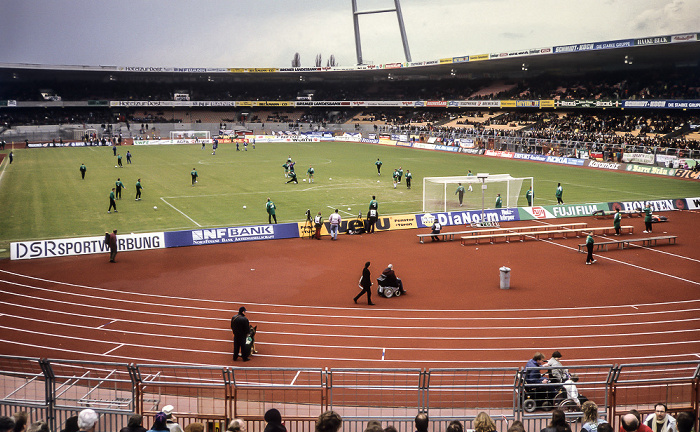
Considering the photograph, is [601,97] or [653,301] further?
[601,97]

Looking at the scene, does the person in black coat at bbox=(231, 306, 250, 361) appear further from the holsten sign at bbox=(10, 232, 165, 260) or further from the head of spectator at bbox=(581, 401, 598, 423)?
the holsten sign at bbox=(10, 232, 165, 260)

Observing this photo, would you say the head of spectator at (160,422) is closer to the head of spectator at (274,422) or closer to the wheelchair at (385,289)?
the head of spectator at (274,422)

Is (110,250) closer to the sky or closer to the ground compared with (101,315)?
closer to the sky


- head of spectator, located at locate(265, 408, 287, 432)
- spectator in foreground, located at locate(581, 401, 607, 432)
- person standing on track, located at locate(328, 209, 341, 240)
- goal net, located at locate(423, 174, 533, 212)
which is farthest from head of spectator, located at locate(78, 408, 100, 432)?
goal net, located at locate(423, 174, 533, 212)

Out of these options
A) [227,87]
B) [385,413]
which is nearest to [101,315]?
[385,413]

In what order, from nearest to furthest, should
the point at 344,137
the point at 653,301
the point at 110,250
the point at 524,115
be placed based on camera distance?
the point at 653,301
the point at 110,250
the point at 524,115
the point at 344,137

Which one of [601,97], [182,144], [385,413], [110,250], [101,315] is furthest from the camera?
[182,144]

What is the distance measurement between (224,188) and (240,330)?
94.6 feet

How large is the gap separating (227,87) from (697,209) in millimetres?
94040

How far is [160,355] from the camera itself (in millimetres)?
14633

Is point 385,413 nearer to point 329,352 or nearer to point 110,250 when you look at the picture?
point 329,352

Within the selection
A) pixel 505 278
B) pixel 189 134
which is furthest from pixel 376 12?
pixel 505 278

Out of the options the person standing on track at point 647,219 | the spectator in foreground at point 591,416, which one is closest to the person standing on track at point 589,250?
the person standing on track at point 647,219

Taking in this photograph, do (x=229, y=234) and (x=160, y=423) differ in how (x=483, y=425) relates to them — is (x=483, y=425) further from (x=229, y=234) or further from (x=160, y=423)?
(x=229, y=234)
